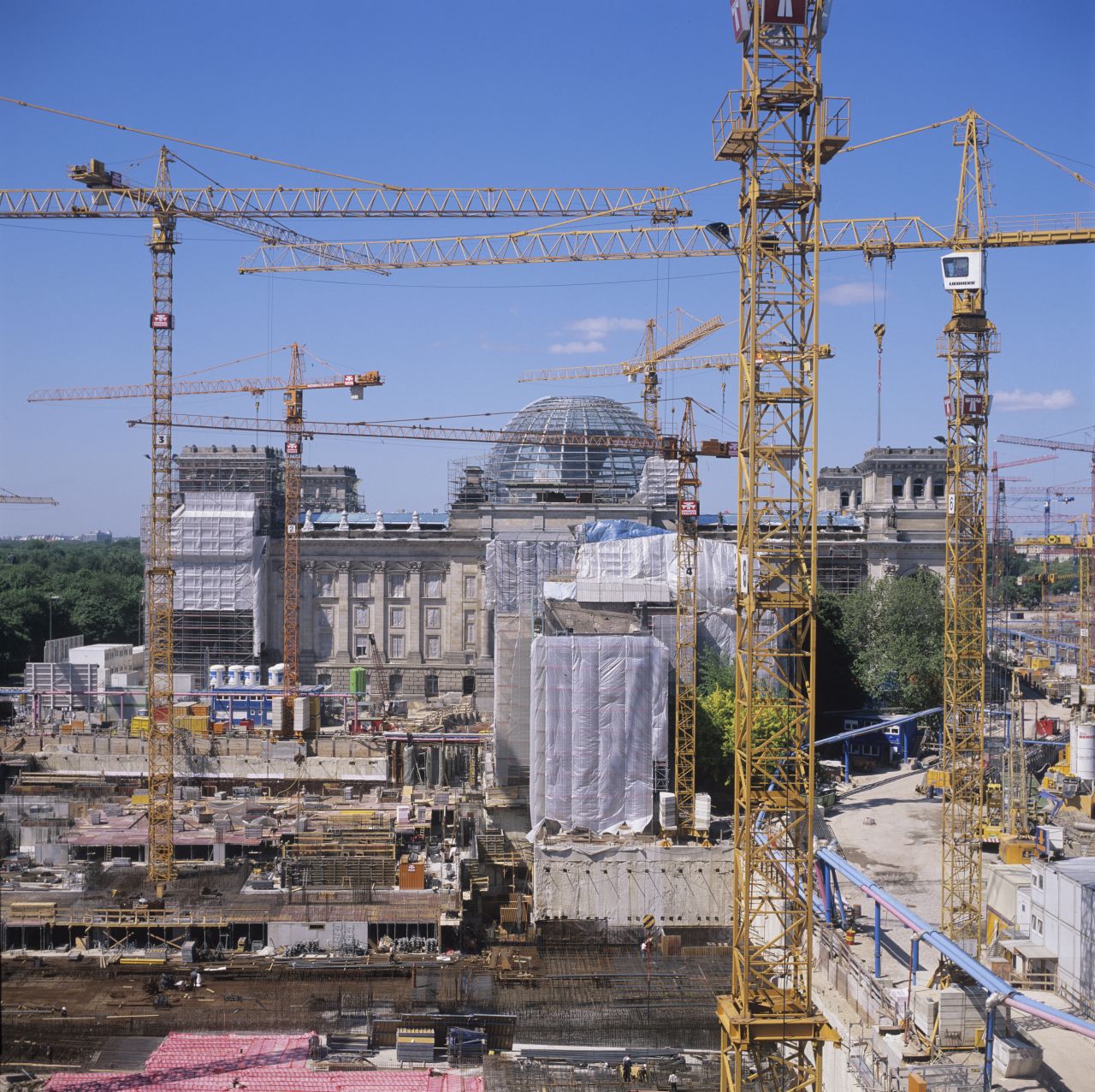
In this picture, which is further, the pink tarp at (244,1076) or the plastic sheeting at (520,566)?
the plastic sheeting at (520,566)

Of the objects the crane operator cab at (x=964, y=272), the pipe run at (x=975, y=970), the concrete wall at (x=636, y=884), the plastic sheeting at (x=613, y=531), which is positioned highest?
the crane operator cab at (x=964, y=272)

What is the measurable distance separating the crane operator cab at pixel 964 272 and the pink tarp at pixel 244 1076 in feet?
86.4

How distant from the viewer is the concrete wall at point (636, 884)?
144ft

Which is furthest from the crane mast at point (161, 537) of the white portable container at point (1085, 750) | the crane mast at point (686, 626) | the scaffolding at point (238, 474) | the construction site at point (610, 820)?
the scaffolding at point (238, 474)

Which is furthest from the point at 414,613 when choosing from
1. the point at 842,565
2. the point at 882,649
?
the point at 882,649

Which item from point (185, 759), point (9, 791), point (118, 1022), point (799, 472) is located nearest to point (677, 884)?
point (118, 1022)

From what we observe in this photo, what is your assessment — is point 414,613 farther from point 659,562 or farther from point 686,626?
point 686,626

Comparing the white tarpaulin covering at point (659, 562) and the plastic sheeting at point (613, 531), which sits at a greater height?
the plastic sheeting at point (613, 531)

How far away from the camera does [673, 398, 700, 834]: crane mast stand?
50.3m

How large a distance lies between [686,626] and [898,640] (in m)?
20.2

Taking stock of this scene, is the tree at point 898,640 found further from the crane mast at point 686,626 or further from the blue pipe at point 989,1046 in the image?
the blue pipe at point 989,1046

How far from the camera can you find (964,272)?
1578 inches

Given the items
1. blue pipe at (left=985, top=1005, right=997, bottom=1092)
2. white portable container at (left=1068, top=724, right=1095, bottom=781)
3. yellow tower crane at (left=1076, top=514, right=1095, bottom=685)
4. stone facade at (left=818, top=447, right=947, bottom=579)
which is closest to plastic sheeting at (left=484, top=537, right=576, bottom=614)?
stone facade at (left=818, top=447, right=947, bottom=579)

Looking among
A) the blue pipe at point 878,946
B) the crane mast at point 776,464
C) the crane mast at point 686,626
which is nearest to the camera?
the crane mast at point 776,464
